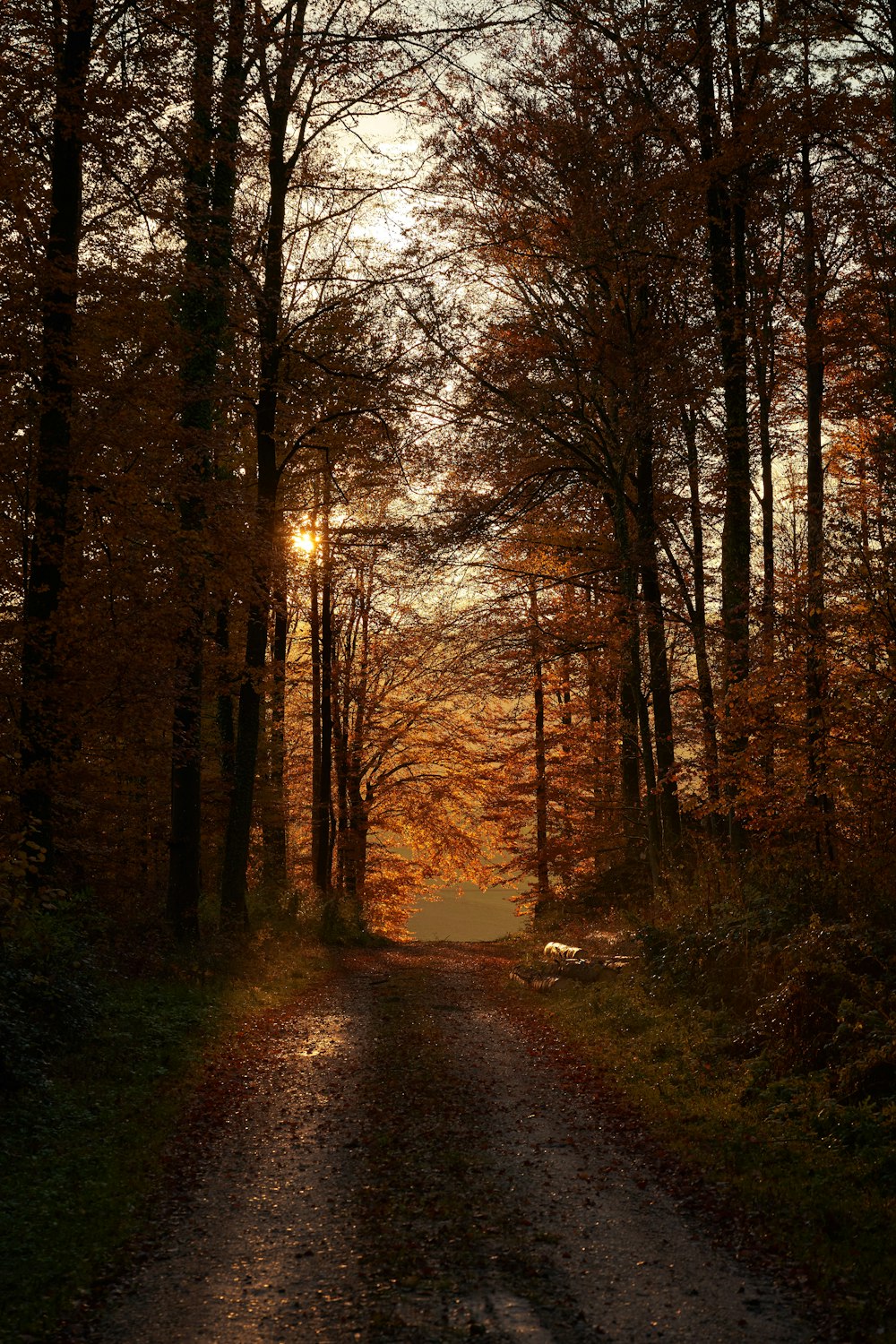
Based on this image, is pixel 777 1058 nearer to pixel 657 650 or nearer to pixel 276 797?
pixel 657 650

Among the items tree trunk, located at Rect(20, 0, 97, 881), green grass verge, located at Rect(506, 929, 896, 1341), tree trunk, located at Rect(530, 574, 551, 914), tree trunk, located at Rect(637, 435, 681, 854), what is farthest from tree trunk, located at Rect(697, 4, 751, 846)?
tree trunk, located at Rect(530, 574, 551, 914)

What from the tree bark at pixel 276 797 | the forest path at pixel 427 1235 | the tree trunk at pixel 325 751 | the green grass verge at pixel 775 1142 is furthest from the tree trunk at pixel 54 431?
the tree trunk at pixel 325 751

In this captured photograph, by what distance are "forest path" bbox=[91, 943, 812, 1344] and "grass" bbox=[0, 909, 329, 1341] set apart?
33 cm

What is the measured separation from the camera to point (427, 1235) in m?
5.98

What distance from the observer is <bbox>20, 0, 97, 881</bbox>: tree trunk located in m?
10.3

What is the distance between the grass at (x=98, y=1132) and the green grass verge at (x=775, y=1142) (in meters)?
3.84

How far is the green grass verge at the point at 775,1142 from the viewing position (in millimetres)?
5406

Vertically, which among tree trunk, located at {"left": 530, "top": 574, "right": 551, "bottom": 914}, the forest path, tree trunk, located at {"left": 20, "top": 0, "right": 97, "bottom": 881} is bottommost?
the forest path

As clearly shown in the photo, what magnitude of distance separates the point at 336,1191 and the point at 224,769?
14.9 metres

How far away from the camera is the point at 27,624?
10367mm

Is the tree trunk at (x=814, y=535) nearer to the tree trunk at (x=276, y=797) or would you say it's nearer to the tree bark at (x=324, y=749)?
the tree trunk at (x=276, y=797)

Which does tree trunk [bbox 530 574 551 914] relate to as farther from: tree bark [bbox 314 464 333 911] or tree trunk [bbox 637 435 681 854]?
tree trunk [bbox 637 435 681 854]

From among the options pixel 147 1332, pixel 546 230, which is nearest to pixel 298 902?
pixel 546 230

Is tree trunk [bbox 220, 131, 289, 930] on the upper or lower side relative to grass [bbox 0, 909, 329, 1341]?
upper
